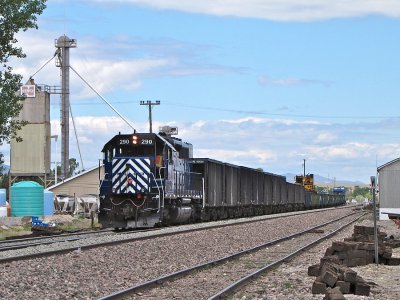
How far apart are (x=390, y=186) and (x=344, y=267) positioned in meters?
40.7

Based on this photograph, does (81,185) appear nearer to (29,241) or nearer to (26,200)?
(26,200)

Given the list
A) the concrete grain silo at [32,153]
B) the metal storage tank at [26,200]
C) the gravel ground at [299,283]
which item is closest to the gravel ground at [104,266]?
the gravel ground at [299,283]

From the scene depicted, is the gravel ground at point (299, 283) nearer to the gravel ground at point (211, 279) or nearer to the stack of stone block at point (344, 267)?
the stack of stone block at point (344, 267)

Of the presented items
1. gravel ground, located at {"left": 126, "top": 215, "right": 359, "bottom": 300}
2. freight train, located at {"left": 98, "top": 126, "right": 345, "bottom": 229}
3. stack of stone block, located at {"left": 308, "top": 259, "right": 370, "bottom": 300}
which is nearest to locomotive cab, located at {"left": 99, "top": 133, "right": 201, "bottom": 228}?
freight train, located at {"left": 98, "top": 126, "right": 345, "bottom": 229}

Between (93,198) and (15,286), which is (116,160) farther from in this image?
(93,198)

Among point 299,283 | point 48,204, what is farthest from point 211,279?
point 48,204

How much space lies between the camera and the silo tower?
74.8 m

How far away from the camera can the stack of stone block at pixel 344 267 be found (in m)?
11.1

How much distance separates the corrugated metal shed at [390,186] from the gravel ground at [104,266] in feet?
100

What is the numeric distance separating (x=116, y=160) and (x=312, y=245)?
9.74m

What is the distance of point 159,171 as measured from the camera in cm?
2814

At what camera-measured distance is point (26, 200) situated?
49.6 meters

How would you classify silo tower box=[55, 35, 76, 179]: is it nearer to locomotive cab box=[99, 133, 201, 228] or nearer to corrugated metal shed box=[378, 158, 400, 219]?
corrugated metal shed box=[378, 158, 400, 219]

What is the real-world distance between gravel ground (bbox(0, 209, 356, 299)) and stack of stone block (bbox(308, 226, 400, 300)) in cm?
311
